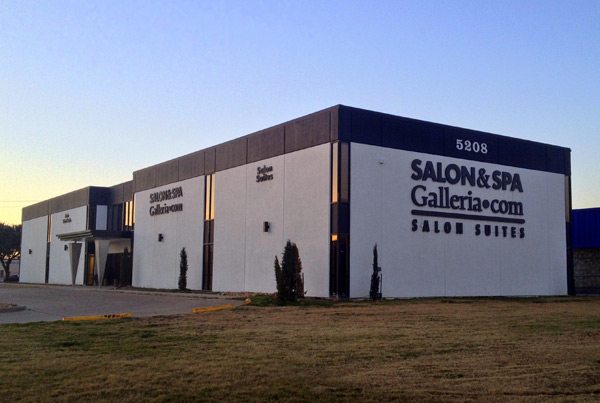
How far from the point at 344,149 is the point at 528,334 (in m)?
14.5

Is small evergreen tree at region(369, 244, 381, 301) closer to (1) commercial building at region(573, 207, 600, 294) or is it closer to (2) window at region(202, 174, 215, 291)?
(2) window at region(202, 174, 215, 291)

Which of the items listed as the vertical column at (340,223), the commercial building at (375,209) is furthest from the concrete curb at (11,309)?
the vertical column at (340,223)

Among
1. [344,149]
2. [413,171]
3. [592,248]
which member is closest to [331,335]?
[344,149]

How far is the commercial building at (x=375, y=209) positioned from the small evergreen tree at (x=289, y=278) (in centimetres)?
225

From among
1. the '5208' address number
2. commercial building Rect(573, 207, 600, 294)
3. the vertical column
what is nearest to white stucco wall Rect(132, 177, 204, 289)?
the vertical column

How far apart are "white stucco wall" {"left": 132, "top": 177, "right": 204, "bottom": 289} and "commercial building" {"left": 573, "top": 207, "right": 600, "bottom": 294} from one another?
23215mm

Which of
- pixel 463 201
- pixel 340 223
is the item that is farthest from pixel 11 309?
pixel 463 201

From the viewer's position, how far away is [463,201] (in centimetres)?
2984

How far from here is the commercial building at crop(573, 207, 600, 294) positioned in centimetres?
4053

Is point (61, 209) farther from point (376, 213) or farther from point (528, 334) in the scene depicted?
point (528, 334)

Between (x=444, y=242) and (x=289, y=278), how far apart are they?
878 cm

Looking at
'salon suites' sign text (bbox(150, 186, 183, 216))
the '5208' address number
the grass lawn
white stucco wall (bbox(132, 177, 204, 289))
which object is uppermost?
the '5208' address number

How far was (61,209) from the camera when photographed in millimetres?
60469

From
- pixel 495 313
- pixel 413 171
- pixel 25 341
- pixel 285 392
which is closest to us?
pixel 285 392
